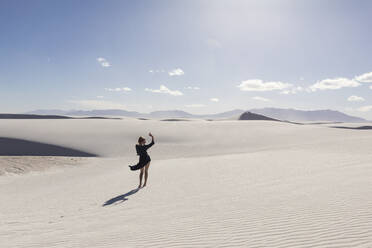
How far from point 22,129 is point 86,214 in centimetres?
2584

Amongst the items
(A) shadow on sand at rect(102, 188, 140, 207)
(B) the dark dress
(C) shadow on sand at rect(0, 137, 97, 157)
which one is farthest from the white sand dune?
(C) shadow on sand at rect(0, 137, 97, 157)

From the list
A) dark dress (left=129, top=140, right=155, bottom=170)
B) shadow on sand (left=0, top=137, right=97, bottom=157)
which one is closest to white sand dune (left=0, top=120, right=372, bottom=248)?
dark dress (left=129, top=140, right=155, bottom=170)

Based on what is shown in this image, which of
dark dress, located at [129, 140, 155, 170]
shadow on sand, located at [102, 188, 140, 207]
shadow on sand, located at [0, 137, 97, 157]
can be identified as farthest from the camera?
shadow on sand, located at [0, 137, 97, 157]

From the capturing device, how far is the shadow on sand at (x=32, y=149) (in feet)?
68.0

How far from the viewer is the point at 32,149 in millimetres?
21547

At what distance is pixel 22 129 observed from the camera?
27828mm

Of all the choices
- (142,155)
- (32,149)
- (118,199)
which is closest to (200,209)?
(118,199)

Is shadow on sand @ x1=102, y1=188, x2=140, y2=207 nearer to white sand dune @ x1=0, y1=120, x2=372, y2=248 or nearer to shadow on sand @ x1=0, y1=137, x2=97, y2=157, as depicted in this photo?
white sand dune @ x1=0, y1=120, x2=372, y2=248

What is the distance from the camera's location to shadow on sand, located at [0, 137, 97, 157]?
20.7 metres

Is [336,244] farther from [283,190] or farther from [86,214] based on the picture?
[86,214]

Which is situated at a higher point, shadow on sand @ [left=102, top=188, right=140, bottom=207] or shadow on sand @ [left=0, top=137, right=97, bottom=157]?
shadow on sand @ [left=0, top=137, right=97, bottom=157]

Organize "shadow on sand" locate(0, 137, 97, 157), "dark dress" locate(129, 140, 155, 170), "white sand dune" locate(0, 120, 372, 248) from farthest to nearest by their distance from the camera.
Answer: "shadow on sand" locate(0, 137, 97, 157)
"dark dress" locate(129, 140, 155, 170)
"white sand dune" locate(0, 120, 372, 248)

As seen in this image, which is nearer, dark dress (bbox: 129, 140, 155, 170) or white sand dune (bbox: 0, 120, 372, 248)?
white sand dune (bbox: 0, 120, 372, 248)

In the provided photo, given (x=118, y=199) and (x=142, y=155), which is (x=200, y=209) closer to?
(x=118, y=199)
